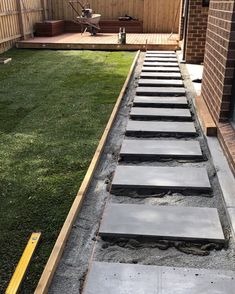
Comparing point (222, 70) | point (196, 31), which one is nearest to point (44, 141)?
point (222, 70)

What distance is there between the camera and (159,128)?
4406 mm

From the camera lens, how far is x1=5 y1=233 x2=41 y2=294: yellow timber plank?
6.58ft

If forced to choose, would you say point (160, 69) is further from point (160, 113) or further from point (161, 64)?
point (160, 113)

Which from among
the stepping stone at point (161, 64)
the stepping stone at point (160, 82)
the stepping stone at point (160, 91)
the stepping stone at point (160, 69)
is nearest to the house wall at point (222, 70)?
the stepping stone at point (160, 91)

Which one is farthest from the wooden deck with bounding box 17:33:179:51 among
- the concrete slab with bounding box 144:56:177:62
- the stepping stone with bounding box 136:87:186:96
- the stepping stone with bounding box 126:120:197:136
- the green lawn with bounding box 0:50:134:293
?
the stepping stone with bounding box 126:120:197:136

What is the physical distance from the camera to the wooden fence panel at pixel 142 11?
44.5 feet

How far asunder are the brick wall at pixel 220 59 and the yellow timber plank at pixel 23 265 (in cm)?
257

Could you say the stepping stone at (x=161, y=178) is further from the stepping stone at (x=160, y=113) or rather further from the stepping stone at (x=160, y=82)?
the stepping stone at (x=160, y=82)

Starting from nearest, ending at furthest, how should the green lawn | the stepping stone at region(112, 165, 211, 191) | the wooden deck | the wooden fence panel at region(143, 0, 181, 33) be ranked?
the green lawn → the stepping stone at region(112, 165, 211, 191) → the wooden deck → the wooden fence panel at region(143, 0, 181, 33)

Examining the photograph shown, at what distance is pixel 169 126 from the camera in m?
4.46

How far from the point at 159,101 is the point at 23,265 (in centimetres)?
380

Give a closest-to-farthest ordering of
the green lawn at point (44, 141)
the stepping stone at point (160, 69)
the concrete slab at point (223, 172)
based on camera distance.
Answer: the green lawn at point (44, 141)
the concrete slab at point (223, 172)
the stepping stone at point (160, 69)

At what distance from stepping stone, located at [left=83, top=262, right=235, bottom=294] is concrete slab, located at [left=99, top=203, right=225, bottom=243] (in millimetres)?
297

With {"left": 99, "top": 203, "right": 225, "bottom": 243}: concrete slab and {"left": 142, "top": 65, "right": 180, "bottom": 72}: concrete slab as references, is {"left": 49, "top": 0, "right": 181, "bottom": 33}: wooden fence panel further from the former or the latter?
{"left": 99, "top": 203, "right": 225, "bottom": 243}: concrete slab
